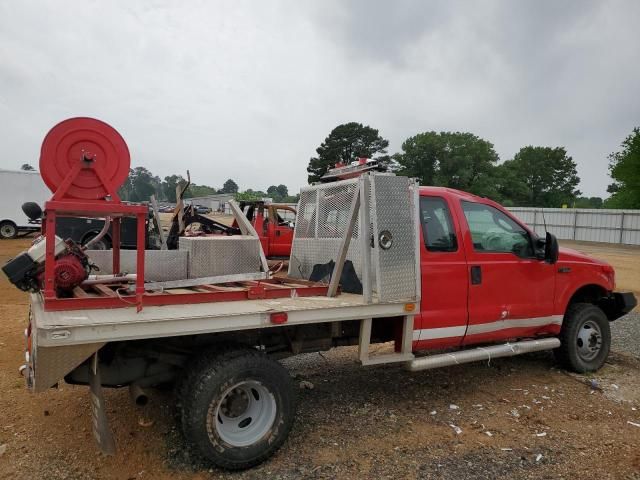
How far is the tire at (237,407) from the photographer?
10.8ft

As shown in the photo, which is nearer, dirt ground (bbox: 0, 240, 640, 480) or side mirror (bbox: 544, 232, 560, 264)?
dirt ground (bbox: 0, 240, 640, 480)

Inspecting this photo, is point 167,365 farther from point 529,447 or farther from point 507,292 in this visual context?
point 507,292

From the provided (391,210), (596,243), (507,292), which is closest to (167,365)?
(391,210)

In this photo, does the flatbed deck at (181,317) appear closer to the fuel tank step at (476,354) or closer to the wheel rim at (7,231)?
the fuel tank step at (476,354)

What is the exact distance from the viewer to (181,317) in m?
3.14

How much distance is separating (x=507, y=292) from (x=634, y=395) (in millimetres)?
1675

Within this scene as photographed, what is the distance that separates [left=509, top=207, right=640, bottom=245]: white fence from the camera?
29406 mm

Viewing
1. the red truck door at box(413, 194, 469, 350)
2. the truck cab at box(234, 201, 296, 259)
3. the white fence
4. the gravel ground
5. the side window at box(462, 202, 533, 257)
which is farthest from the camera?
the white fence

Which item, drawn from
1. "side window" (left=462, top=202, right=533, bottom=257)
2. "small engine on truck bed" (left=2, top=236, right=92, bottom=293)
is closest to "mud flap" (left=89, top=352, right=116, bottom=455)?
"small engine on truck bed" (left=2, top=236, right=92, bottom=293)

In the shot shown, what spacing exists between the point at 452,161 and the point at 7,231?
5173 cm

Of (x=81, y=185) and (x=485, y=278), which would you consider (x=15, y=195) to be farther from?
(x=485, y=278)

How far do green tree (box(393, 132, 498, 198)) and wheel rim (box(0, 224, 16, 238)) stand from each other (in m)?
47.7

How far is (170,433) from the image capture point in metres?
3.93

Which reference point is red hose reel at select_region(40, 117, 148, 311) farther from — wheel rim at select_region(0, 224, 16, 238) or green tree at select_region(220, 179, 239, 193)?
green tree at select_region(220, 179, 239, 193)
